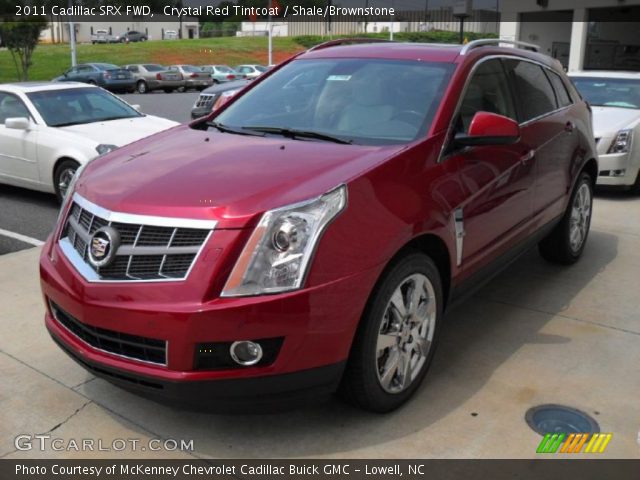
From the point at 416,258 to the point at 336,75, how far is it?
1500 mm

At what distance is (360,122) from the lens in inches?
149

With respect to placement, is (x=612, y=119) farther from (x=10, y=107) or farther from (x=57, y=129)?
(x=10, y=107)

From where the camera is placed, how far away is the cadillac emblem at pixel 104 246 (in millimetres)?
2855

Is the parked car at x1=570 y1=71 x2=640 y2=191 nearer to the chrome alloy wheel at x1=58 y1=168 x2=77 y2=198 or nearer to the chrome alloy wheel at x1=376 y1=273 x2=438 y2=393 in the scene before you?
the chrome alloy wheel at x1=376 y1=273 x2=438 y2=393

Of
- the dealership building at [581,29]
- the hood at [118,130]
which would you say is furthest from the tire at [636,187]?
the dealership building at [581,29]

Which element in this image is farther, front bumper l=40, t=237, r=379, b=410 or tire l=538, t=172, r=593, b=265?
tire l=538, t=172, r=593, b=265

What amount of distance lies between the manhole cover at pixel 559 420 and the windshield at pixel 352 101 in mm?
1508

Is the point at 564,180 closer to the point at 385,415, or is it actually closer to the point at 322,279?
the point at 385,415

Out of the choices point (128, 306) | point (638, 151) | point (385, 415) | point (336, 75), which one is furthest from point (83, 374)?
point (638, 151)

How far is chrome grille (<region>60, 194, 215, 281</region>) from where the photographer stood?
274 centimetres

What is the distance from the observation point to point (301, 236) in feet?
9.07

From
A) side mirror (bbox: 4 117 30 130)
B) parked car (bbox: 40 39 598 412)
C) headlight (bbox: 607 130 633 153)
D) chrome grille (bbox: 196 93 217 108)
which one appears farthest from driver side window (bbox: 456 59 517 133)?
chrome grille (bbox: 196 93 217 108)
